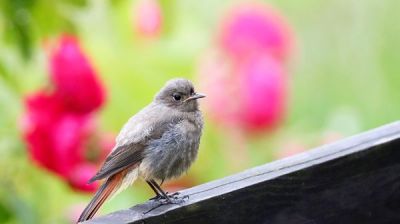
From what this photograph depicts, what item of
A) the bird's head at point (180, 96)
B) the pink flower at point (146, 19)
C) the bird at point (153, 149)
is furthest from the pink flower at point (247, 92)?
the bird at point (153, 149)

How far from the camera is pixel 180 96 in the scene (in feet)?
10.7

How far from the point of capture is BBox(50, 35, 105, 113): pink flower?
315cm

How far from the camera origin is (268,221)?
2.28 m

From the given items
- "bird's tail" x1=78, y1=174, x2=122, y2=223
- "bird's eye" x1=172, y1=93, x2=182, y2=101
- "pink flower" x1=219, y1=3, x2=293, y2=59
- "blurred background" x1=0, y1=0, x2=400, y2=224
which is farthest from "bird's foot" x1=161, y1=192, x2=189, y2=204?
"pink flower" x1=219, y1=3, x2=293, y2=59

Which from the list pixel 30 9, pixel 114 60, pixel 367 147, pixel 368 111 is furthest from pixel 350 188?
pixel 368 111

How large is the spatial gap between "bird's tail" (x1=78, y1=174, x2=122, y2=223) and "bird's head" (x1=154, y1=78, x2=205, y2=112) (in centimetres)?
40

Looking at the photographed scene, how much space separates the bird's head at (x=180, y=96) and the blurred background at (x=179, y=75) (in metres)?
0.16

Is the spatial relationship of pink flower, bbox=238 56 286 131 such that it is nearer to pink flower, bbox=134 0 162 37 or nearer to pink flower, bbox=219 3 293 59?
pink flower, bbox=219 3 293 59

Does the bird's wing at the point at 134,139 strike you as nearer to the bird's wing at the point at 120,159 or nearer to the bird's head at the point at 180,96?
the bird's wing at the point at 120,159

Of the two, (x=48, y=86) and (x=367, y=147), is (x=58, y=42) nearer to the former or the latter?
(x=48, y=86)

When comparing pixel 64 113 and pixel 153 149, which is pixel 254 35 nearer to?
pixel 64 113

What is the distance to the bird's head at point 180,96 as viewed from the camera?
127 inches

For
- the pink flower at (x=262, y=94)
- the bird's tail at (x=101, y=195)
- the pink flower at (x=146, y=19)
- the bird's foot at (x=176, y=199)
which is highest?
the pink flower at (x=146, y=19)

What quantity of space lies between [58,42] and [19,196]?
416 mm
